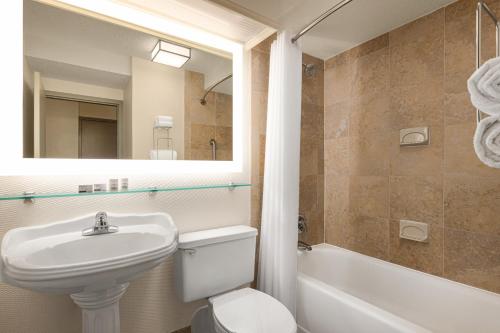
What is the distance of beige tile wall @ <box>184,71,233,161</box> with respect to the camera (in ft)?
5.44

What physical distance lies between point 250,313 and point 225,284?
0.27 m

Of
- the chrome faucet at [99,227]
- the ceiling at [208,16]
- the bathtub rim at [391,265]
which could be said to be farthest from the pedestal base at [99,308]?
the ceiling at [208,16]

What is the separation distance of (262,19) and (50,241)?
1.61 meters

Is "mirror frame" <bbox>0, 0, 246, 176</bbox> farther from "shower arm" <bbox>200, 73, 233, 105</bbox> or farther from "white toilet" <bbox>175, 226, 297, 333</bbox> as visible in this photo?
"white toilet" <bbox>175, 226, 297, 333</bbox>

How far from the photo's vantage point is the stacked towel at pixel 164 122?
1536 mm

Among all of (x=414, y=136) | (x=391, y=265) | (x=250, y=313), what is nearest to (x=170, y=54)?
(x=250, y=313)

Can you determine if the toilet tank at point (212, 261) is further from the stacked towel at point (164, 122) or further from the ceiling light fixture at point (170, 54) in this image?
the ceiling light fixture at point (170, 54)

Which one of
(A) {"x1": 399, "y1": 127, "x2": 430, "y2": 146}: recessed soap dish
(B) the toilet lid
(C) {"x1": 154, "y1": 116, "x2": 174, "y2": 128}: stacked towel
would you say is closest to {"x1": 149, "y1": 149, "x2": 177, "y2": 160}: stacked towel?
(C) {"x1": 154, "y1": 116, "x2": 174, "y2": 128}: stacked towel

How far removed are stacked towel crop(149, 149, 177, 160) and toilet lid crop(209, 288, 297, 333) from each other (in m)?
0.85

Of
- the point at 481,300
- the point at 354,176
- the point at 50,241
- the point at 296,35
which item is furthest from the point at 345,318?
the point at 296,35

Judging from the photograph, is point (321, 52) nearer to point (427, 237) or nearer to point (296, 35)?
point (296, 35)

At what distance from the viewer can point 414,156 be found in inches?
67.8

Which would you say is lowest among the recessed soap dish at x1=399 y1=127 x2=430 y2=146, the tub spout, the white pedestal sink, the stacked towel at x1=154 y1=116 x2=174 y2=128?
the tub spout

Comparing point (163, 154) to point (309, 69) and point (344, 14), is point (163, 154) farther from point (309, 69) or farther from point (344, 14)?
point (344, 14)
